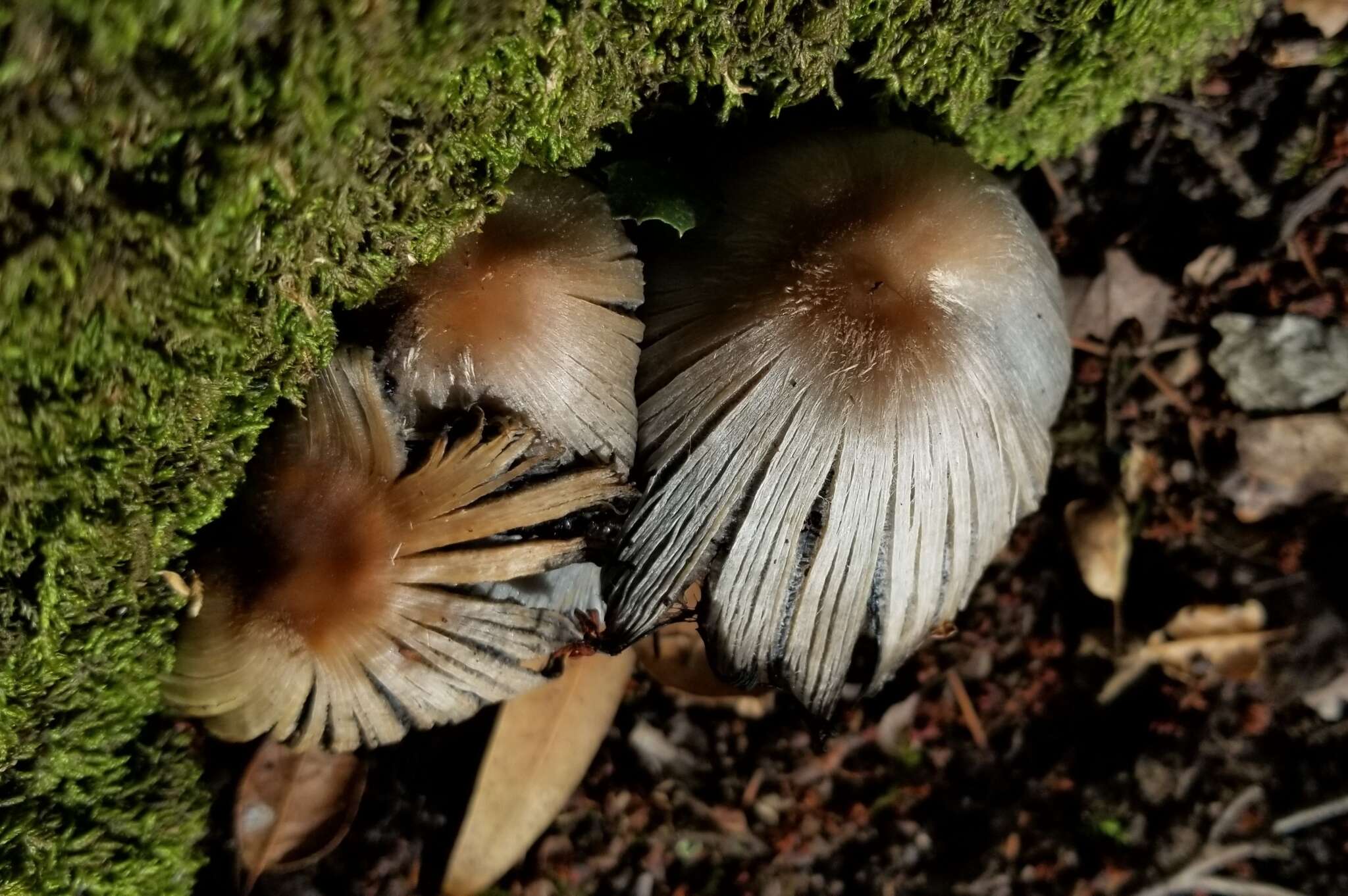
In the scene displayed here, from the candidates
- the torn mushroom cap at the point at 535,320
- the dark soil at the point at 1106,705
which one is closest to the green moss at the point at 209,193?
the torn mushroom cap at the point at 535,320

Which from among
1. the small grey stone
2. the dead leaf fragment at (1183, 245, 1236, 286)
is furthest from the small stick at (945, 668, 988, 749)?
the dead leaf fragment at (1183, 245, 1236, 286)

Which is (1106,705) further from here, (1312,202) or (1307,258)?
(1312,202)

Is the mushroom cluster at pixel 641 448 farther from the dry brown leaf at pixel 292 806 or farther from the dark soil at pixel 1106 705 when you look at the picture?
the dark soil at pixel 1106 705

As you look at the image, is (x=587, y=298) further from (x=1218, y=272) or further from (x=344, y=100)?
(x=1218, y=272)

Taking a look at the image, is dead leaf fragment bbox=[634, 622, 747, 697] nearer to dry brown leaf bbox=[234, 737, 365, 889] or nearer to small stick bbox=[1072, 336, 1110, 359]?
dry brown leaf bbox=[234, 737, 365, 889]

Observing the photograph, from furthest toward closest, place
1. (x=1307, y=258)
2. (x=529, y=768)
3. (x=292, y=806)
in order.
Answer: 1. (x=1307, y=258)
2. (x=529, y=768)
3. (x=292, y=806)

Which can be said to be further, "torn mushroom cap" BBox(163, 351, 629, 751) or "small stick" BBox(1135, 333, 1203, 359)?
"small stick" BBox(1135, 333, 1203, 359)

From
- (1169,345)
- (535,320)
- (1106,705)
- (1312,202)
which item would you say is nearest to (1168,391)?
(1169,345)
